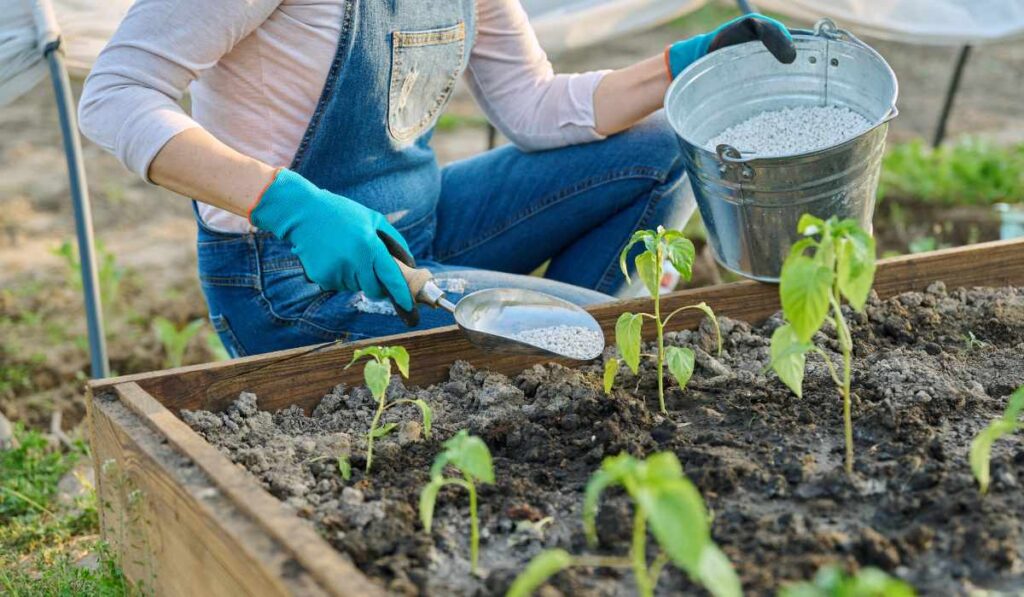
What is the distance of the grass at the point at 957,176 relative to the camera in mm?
3857

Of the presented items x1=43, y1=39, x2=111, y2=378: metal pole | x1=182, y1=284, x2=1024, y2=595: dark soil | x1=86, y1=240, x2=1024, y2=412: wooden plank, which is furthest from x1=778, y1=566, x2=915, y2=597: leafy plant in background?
x1=43, y1=39, x2=111, y2=378: metal pole

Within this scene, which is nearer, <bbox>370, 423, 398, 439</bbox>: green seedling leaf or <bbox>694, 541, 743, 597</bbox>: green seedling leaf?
<bbox>694, 541, 743, 597</bbox>: green seedling leaf

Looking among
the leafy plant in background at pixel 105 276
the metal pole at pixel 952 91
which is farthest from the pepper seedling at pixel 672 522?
the metal pole at pixel 952 91

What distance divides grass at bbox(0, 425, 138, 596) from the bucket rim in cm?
118

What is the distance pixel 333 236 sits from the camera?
1.90 m

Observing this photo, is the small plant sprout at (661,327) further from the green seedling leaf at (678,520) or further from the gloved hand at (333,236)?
the green seedling leaf at (678,520)

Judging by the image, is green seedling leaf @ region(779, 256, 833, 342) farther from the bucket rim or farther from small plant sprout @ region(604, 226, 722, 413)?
the bucket rim

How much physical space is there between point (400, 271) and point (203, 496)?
0.58 metres

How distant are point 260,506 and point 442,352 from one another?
668 mm

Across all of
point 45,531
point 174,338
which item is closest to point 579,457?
point 45,531

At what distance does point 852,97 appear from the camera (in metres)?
2.17

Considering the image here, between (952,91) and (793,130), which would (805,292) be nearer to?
(793,130)

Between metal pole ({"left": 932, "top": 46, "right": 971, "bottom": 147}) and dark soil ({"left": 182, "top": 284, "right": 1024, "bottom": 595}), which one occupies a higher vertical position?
dark soil ({"left": 182, "top": 284, "right": 1024, "bottom": 595})

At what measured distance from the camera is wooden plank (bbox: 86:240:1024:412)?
6.20ft
